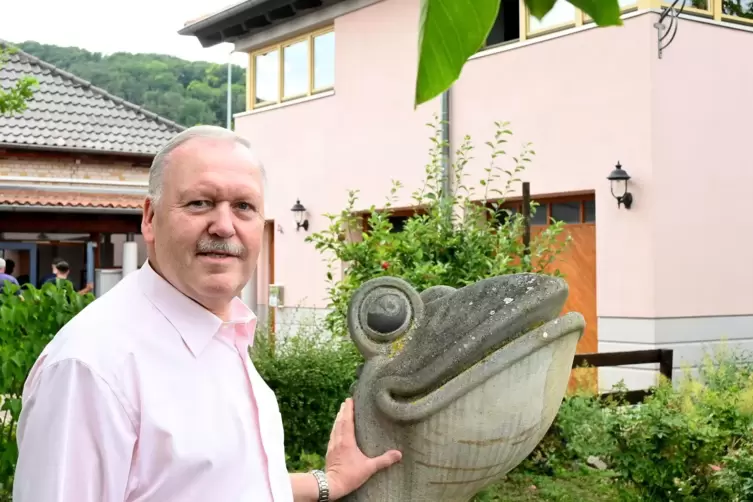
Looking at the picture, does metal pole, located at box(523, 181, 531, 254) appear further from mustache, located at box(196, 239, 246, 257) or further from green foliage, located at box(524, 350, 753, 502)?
mustache, located at box(196, 239, 246, 257)

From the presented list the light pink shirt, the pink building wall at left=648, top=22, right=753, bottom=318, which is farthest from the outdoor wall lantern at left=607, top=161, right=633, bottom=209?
the light pink shirt

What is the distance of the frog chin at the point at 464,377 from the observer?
1.85 meters

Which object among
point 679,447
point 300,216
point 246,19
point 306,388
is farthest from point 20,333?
point 246,19

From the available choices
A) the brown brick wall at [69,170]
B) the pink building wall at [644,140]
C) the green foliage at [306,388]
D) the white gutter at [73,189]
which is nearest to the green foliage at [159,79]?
the brown brick wall at [69,170]

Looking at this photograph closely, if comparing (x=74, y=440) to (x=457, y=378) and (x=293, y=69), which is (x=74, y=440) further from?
(x=293, y=69)

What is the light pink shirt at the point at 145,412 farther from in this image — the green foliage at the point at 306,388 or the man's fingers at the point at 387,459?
the green foliage at the point at 306,388

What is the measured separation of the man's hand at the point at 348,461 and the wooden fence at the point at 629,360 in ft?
15.3

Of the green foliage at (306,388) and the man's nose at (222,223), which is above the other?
the man's nose at (222,223)

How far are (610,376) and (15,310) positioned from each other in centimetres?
602

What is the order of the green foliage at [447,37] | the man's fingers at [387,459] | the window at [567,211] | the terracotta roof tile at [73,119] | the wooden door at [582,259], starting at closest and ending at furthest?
the green foliage at [447,37], the man's fingers at [387,459], the wooden door at [582,259], the window at [567,211], the terracotta roof tile at [73,119]

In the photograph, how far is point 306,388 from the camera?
5625 millimetres

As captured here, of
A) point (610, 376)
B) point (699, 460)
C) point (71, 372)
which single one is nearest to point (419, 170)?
point (610, 376)

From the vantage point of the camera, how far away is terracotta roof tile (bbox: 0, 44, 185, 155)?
14234 millimetres

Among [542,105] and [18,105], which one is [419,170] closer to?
[542,105]
